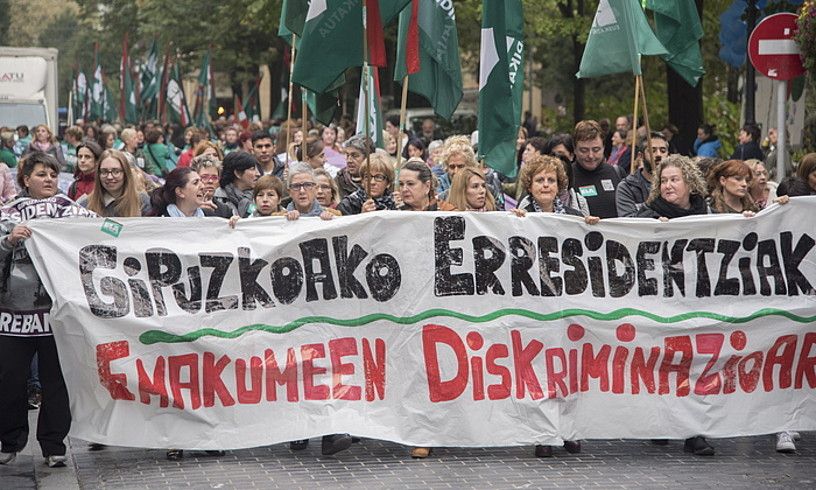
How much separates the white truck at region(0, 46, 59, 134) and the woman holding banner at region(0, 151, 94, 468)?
2606cm

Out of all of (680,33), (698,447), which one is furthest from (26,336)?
(680,33)

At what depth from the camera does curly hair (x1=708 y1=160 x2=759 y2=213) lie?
9203mm

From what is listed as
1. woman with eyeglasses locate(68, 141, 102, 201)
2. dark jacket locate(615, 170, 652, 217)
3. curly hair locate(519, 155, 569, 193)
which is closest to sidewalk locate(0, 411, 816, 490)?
curly hair locate(519, 155, 569, 193)

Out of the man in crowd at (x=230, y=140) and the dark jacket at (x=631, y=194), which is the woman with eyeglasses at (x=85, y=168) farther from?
the man in crowd at (x=230, y=140)

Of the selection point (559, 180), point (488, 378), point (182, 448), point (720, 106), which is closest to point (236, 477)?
point (182, 448)

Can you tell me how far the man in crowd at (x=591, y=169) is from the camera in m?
11.1

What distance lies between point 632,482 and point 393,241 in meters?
1.87

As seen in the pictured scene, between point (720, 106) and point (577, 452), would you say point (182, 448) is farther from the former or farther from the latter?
point (720, 106)

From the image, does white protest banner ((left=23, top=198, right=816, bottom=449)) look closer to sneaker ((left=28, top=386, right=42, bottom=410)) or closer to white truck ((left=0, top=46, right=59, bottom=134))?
sneaker ((left=28, top=386, right=42, bottom=410))

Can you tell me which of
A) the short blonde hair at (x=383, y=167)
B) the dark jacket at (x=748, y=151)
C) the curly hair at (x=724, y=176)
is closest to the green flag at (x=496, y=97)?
the short blonde hair at (x=383, y=167)

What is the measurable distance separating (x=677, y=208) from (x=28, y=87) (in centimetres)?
2838

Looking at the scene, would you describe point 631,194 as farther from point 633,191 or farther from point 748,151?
point 748,151

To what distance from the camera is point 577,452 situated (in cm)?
859

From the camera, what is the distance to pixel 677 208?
9.12m
